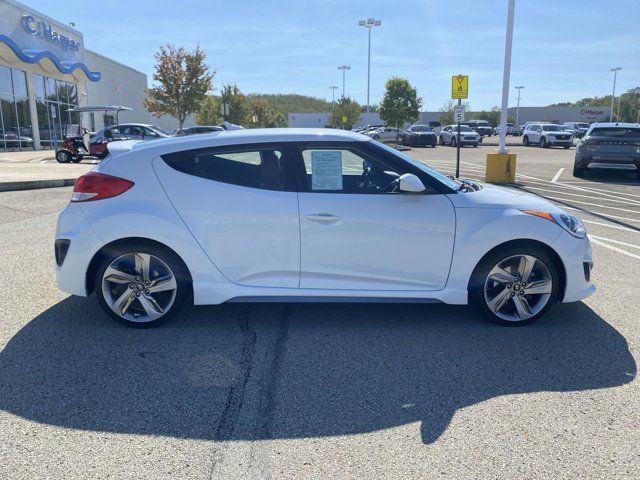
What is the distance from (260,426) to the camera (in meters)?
2.89

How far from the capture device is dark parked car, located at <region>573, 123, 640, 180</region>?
1493cm

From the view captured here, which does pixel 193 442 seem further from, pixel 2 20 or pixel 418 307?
pixel 2 20

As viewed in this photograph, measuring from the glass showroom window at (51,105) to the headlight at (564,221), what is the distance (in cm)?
2837

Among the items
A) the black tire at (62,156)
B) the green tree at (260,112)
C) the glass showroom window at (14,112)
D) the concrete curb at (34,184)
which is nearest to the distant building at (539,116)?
the green tree at (260,112)

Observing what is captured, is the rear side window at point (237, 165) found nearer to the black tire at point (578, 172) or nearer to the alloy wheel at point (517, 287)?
the alloy wheel at point (517, 287)

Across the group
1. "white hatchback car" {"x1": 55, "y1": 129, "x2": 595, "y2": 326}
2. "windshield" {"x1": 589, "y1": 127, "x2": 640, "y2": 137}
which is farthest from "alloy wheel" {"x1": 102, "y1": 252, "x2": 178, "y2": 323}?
"windshield" {"x1": 589, "y1": 127, "x2": 640, "y2": 137}

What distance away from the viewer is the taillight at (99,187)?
13.6 ft

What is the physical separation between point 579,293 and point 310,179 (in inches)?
95.0

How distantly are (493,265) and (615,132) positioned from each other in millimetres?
13555

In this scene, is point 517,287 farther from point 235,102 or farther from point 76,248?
point 235,102

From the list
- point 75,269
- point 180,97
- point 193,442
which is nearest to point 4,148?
point 180,97

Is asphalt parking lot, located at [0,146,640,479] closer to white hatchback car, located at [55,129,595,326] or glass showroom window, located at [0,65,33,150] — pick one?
white hatchback car, located at [55,129,595,326]

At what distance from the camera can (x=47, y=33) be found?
30.2 meters

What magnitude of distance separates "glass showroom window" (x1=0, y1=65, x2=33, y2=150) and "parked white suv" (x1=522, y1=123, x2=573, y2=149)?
3366 cm
